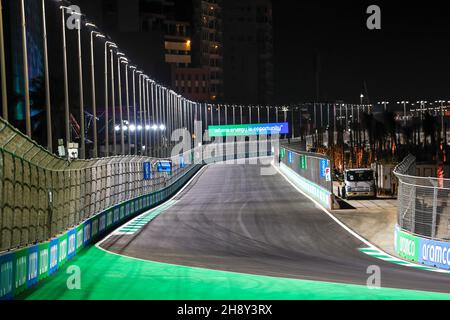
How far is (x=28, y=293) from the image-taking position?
17.3m

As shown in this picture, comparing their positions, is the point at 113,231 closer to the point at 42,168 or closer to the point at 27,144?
the point at 42,168

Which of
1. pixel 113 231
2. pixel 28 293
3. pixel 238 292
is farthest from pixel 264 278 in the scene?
pixel 113 231

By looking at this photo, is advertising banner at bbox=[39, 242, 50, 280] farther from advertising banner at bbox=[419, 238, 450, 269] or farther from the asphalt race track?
advertising banner at bbox=[419, 238, 450, 269]

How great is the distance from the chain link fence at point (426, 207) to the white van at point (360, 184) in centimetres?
3037

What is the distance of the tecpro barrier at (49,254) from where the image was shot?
15.7 m

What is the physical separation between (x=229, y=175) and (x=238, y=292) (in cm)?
7237

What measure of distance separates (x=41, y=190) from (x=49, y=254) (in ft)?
6.24

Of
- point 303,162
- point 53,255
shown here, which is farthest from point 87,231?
point 303,162

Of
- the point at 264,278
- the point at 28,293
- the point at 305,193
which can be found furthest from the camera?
the point at 305,193

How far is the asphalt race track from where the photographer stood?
21000 mm

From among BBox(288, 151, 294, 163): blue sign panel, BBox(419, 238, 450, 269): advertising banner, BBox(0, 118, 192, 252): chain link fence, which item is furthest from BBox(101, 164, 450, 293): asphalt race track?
BBox(288, 151, 294, 163): blue sign panel

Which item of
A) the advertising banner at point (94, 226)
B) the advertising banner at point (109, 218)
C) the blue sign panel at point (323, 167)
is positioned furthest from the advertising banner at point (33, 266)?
the blue sign panel at point (323, 167)

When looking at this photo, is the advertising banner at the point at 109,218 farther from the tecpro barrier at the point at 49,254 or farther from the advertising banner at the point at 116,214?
the advertising banner at the point at 116,214

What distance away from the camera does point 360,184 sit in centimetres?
5700
